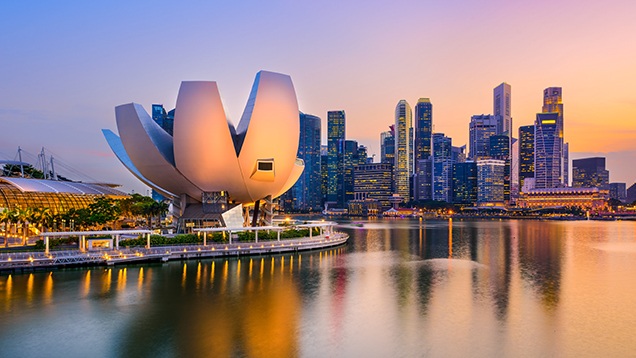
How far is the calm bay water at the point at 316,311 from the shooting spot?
17.0 m

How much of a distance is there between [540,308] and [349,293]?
36.1ft

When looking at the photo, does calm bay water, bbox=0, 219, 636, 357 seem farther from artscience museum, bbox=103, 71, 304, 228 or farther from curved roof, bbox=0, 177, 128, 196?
curved roof, bbox=0, 177, 128, 196

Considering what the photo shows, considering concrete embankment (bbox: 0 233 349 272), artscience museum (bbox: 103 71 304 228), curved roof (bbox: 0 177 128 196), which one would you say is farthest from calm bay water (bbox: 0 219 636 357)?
curved roof (bbox: 0 177 128 196)

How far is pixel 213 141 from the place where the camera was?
45.2 meters

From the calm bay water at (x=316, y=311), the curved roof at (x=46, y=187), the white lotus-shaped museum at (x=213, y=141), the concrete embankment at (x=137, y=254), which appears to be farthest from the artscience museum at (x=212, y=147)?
the curved roof at (x=46, y=187)

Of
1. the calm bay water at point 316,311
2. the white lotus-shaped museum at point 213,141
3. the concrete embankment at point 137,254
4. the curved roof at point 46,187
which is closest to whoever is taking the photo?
the calm bay water at point 316,311

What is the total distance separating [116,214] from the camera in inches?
2232

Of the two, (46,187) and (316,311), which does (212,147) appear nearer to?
(316,311)

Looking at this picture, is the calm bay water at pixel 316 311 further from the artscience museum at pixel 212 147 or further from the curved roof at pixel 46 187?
the curved roof at pixel 46 187

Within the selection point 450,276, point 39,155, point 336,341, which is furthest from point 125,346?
point 39,155

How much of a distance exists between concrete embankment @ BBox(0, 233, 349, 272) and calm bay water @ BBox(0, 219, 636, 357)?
155 cm

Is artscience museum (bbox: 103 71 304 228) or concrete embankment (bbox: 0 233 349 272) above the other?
artscience museum (bbox: 103 71 304 228)

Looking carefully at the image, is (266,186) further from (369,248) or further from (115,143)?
(115,143)

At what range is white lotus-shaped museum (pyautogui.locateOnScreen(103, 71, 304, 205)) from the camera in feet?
146
